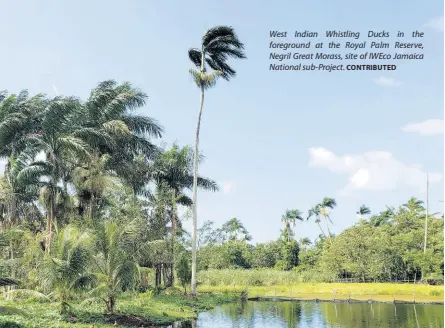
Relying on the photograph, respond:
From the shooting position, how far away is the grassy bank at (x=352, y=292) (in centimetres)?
2787

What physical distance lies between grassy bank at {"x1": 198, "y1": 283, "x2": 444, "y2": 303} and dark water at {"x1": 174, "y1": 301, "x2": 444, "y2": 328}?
2685 mm

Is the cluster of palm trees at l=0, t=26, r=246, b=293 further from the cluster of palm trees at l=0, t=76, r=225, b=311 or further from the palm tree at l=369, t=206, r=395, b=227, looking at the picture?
the palm tree at l=369, t=206, r=395, b=227

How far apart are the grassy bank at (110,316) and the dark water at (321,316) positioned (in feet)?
3.37

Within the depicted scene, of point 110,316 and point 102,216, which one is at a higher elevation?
point 102,216

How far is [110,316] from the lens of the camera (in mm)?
15344

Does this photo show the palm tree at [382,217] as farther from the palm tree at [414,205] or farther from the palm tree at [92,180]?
the palm tree at [92,180]

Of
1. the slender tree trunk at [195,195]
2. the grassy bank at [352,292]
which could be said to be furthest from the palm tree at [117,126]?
the grassy bank at [352,292]

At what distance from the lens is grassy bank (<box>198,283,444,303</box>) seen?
91.4 ft

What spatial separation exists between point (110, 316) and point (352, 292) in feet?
69.3

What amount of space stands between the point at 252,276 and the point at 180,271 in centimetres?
1201

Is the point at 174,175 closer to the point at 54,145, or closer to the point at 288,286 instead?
the point at 54,145

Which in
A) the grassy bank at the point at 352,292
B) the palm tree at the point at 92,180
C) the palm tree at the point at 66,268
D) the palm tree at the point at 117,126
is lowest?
the grassy bank at the point at 352,292

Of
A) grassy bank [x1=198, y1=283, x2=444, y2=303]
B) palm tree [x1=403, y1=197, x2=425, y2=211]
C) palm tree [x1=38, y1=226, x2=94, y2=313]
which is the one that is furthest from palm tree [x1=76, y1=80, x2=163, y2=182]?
palm tree [x1=403, y1=197, x2=425, y2=211]

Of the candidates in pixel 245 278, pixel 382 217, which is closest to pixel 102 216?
pixel 245 278
